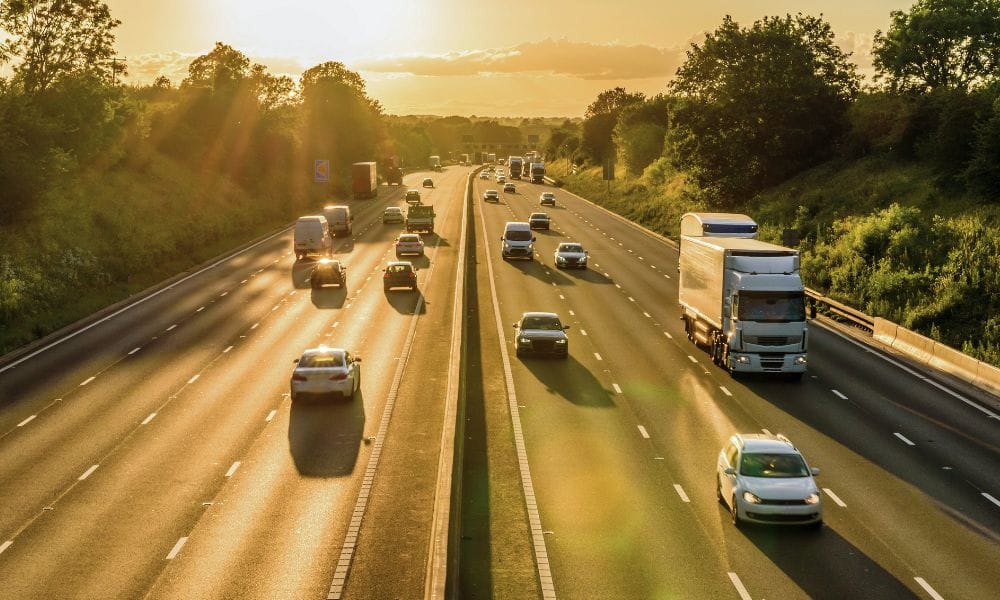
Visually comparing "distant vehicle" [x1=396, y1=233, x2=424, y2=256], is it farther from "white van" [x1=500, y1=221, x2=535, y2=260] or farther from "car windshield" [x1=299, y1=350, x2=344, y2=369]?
"car windshield" [x1=299, y1=350, x2=344, y2=369]

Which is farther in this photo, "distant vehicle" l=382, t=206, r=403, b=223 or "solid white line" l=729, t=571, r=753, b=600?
"distant vehicle" l=382, t=206, r=403, b=223

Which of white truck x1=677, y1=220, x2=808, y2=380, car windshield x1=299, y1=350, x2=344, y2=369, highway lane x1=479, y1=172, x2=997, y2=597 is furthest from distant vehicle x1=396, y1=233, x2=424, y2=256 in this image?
car windshield x1=299, y1=350, x2=344, y2=369

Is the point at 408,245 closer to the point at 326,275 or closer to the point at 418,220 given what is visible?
the point at 326,275

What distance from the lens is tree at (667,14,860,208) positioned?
80312 mm

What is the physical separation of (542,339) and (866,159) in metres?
46.4

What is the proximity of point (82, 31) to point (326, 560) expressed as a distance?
54626mm

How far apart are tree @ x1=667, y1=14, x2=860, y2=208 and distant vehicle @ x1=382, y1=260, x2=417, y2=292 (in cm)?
3969

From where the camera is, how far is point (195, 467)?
76.6ft

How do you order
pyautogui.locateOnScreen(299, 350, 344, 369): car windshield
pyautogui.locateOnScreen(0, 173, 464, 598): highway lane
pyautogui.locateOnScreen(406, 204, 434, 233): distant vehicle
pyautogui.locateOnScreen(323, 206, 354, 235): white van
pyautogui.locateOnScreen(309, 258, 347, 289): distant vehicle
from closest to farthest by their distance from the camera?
pyautogui.locateOnScreen(0, 173, 464, 598): highway lane, pyautogui.locateOnScreen(299, 350, 344, 369): car windshield, pyautogui.locateOnScreen(309, 258, 347, 289): distant vehicle, pyautogui.locateOnScreen(323, 206, 354, 235): white van, pyautogui.locateOnScreen(406, 204, 434, 233): distant vehicle

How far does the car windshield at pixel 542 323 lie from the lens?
3628cm

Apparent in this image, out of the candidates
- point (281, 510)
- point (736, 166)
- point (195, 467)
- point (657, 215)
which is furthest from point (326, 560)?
point (657, 215)

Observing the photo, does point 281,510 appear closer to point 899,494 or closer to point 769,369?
point 899,494

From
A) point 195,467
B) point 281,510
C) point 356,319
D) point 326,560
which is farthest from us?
point 356,319

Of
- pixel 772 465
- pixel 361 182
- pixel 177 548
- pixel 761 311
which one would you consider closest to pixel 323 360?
pixel 177 548
